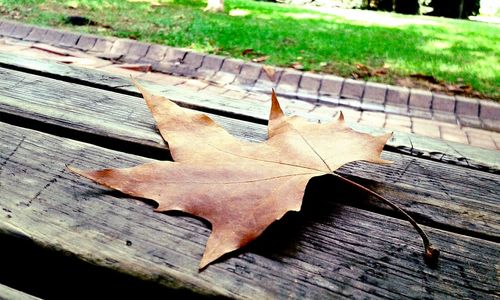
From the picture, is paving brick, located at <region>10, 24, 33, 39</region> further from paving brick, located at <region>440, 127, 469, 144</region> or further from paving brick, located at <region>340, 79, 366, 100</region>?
paving brick, located at <region>440, 127, 469, 144</region>

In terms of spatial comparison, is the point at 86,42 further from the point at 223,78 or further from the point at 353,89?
the point at 353,89

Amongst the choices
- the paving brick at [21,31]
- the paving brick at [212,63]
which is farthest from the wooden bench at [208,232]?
the paving brick at [21,31]

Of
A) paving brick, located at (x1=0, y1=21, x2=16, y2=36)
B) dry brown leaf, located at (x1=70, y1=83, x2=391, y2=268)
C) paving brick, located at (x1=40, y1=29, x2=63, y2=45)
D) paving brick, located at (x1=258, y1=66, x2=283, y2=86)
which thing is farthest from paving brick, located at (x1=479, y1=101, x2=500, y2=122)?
paving brick, located at (x1=0, y1=21, x2=16, y2=36)

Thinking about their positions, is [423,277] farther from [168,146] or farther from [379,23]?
[379,23]

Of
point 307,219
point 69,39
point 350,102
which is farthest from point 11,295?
point 69,39

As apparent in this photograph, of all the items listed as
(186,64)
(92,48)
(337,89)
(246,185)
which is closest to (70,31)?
(92,48)

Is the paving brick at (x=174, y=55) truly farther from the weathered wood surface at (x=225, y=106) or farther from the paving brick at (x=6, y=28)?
the weathered wood surface at (x=225, y=106)

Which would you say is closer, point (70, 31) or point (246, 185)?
point (246, 185)
